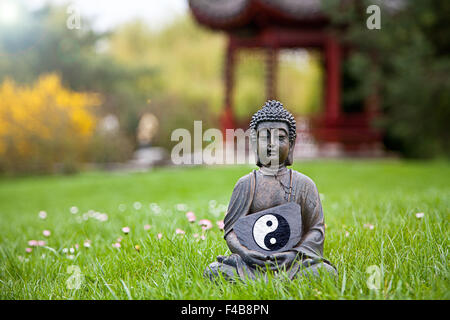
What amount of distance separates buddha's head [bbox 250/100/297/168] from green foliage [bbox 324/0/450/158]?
7.62 meters

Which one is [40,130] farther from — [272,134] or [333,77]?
[272,134]

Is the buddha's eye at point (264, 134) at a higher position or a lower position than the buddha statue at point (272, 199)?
higher

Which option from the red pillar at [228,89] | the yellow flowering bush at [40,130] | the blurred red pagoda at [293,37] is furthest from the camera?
the yellow flowering bush at [40,130]

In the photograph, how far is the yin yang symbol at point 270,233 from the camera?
229 cm

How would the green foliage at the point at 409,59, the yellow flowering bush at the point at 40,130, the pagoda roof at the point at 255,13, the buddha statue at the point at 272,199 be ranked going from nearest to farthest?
the buddha statue at the point at 272,199
the green foliage at the point at 409,59
the pagoda roof at the point at 255,13
the yellow flowering bush at the point at 40,130

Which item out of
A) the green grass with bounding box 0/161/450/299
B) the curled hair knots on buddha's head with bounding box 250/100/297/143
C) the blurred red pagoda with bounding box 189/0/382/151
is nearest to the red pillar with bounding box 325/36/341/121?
the blurred red pagoda with bounding box 189/0/382/151

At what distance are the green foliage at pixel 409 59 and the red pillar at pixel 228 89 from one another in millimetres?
3477

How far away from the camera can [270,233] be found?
2.29 m

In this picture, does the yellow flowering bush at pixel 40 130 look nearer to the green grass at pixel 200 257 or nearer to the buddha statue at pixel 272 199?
→ the green grass at pixel 200 257

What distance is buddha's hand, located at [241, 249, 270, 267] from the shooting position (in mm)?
2227

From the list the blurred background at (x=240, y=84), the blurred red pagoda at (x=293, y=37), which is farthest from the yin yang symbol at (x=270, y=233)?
the blurred red pagoda at (x=293, y=37)

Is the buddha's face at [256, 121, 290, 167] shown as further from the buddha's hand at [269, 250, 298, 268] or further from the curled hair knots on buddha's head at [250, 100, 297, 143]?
the buddha's hand at [269, 250, 298, 268]

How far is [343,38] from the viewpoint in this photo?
1098 centimetres
